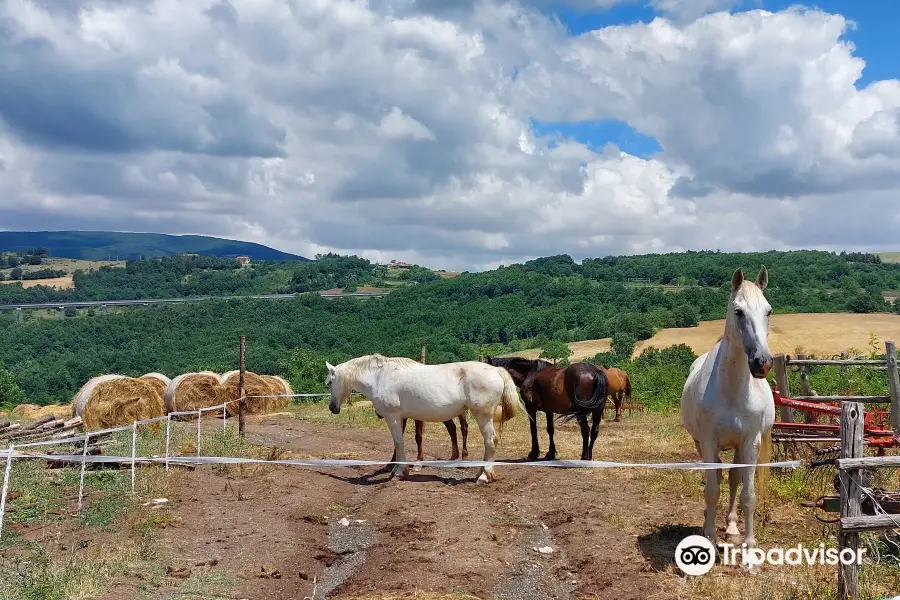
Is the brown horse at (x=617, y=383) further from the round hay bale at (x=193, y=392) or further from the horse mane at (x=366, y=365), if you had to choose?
the round hay bale at (x=193, y=392)

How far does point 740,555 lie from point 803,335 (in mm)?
Result: 41082

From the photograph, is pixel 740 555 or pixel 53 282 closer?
pixel 740 555

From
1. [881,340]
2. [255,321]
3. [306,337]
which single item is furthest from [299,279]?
[881,340]

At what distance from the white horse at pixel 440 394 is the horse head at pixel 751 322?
207 inches

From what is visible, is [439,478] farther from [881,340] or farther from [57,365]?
[57,365]

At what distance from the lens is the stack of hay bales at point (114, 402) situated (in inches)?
599

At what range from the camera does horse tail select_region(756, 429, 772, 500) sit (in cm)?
639

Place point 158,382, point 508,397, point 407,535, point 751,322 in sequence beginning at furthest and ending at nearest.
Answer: point 158,382, point 508,397, point 407,535, point 751,322

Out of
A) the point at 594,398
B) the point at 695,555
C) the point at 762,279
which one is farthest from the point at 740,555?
the point at 594,398

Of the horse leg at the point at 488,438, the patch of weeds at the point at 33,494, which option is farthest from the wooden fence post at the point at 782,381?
the patch of weeds at the point at 33,494

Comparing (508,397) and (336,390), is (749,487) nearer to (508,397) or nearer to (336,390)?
(508,397)

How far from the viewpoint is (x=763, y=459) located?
661 cm

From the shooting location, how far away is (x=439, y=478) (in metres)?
10.7

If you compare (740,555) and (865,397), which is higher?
(865,397)
